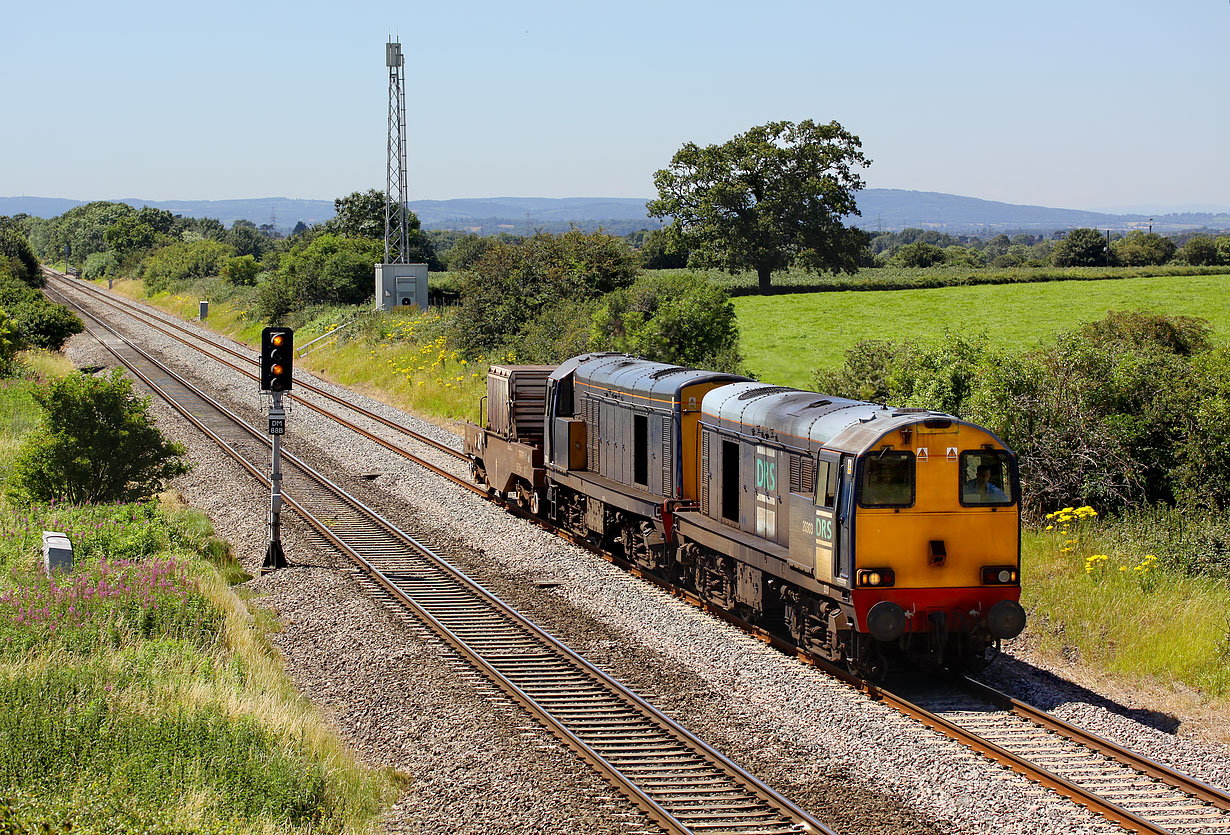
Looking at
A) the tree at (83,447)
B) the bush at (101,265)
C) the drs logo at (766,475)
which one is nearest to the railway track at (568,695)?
the drs logo at (766,475)

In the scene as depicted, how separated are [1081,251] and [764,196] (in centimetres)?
3344

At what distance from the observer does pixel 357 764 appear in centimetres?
1073

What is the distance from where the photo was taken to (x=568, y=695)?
1306 cm

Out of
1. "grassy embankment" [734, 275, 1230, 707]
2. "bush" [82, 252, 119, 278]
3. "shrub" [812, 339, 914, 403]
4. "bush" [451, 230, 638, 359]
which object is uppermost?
"bush" [82, 252, 119, 278]

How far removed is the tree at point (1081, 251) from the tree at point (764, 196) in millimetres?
26295

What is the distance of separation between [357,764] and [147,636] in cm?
429

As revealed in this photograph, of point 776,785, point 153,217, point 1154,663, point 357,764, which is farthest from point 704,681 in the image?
point 153,217

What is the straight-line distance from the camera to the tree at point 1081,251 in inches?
3290

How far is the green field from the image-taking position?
42969mm

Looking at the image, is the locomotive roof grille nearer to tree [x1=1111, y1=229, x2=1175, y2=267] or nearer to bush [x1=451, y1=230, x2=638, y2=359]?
bush [x1=451, y1=230, x2=638, y2=359]

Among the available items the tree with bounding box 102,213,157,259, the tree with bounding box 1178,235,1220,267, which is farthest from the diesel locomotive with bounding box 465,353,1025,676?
the tree with bounding box 102,213,157,259

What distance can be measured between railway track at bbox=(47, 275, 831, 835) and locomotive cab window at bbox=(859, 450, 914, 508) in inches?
134

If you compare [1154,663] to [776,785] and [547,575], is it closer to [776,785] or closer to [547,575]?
[776,785]

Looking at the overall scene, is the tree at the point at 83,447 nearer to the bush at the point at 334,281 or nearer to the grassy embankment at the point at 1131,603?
the grassy embankment at the point at 1131,603
